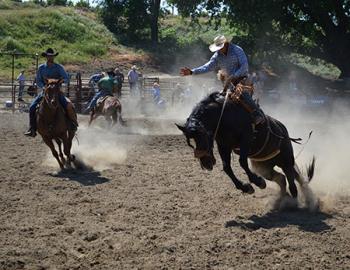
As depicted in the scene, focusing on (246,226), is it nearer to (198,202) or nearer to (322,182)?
(198,202)

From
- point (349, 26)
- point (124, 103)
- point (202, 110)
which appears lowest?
point (124, 103)

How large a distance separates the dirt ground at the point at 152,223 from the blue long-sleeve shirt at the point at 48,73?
1476mm

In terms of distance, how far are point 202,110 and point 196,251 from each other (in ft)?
6.49

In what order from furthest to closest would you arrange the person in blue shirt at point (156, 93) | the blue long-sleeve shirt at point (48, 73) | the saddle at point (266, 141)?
the person in blue shirt at point (156, 93)
the blue long-sleeve shirt at point (48, 73)
the saddle at point (266, 141)

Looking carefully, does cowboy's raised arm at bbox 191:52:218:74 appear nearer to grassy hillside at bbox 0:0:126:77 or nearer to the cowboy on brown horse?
the cowboy on brown horse

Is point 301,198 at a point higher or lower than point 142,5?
lower

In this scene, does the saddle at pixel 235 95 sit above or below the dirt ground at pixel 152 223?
above

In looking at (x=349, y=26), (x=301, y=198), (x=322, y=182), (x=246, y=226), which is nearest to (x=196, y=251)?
(x=246, y=226)

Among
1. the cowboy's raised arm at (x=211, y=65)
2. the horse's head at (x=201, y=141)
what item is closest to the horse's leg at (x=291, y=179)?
the horse's head at (x=201, y=141)

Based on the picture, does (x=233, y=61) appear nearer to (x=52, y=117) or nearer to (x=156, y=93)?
(x=52, y=117)

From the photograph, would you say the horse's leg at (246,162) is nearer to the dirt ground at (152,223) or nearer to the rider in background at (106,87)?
the dirt ground at (152,223)

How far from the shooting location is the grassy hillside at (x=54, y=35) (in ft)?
114

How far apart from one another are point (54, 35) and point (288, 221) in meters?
34.8

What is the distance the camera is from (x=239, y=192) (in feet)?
24.7
